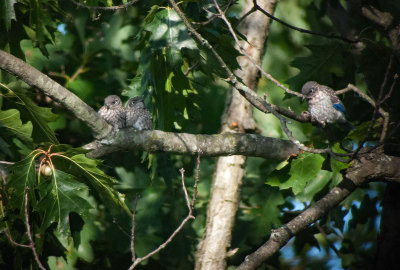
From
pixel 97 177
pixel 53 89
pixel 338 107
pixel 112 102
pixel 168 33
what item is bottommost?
pixel 97 177

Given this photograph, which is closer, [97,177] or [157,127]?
[97,177]

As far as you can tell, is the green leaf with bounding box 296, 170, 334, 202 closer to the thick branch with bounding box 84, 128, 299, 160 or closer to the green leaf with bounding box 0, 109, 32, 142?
the thick branch with bounding box 84, 128, 299, 160

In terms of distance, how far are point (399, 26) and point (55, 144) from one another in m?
3.53

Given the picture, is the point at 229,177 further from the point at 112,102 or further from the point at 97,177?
the point at 112,102

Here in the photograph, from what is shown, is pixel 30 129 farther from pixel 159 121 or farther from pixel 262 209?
pixel 262 209

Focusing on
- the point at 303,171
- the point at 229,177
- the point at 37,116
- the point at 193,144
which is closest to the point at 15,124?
the point at 37,116

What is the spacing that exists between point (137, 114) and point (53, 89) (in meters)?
1.61

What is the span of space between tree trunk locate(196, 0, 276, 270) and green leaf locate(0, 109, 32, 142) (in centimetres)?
180

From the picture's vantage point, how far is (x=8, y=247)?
4656 mm

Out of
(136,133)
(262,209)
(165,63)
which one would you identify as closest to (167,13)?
(165,63)

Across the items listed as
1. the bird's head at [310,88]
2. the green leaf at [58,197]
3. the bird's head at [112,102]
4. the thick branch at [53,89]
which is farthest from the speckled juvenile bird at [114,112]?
the bird's head at [310,88]

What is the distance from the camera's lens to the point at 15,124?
4.42 m

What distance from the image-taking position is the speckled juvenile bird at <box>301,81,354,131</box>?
470cm

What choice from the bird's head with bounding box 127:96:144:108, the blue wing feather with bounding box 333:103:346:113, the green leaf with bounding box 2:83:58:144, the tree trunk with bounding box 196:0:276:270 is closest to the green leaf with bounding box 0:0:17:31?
the green leaf with bounding box 2:83:58:144
